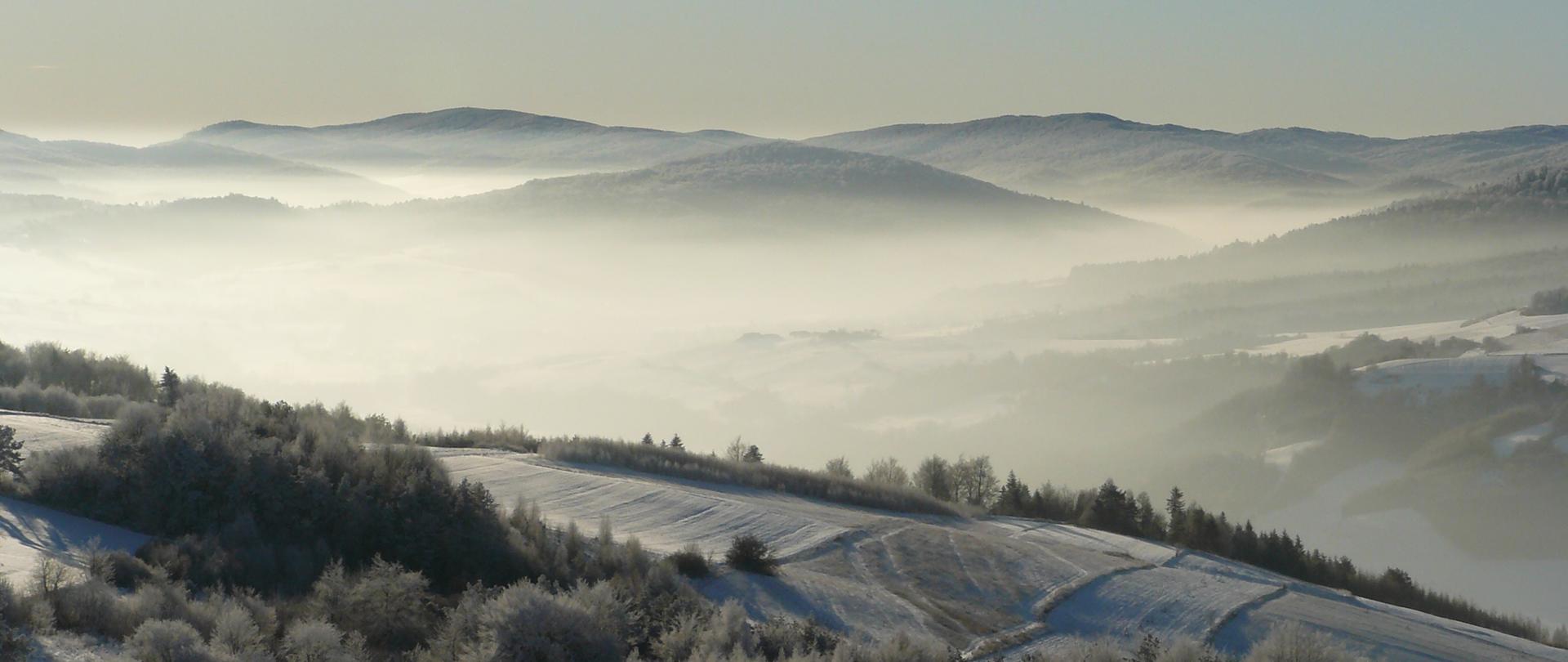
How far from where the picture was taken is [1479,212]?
183m

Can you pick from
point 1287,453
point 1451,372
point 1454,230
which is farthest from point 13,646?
point 1454,230

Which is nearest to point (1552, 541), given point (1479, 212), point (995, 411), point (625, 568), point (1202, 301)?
point (995, 411)

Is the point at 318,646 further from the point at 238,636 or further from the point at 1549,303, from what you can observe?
the point at 1549,303

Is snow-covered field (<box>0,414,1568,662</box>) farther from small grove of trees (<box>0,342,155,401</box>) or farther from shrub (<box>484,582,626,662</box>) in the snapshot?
small grove of trees (<box>0,342,155,401</box>)

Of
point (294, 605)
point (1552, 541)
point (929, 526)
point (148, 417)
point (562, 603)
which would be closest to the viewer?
point (562, 603)

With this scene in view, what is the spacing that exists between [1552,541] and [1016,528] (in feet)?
234

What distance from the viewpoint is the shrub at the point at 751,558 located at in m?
16.5

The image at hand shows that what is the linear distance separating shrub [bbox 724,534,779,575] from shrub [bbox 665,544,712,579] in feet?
1.59

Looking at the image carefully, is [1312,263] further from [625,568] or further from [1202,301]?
[625,568]

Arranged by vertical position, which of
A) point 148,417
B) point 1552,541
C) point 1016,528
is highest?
point 148,417

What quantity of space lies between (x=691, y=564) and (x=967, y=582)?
4.21m

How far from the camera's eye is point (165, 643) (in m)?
9.41

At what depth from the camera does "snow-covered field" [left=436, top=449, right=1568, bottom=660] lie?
623 inches

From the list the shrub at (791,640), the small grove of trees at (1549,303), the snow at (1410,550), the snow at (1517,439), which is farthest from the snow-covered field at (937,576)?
the small grove of trees at (1549,303)
